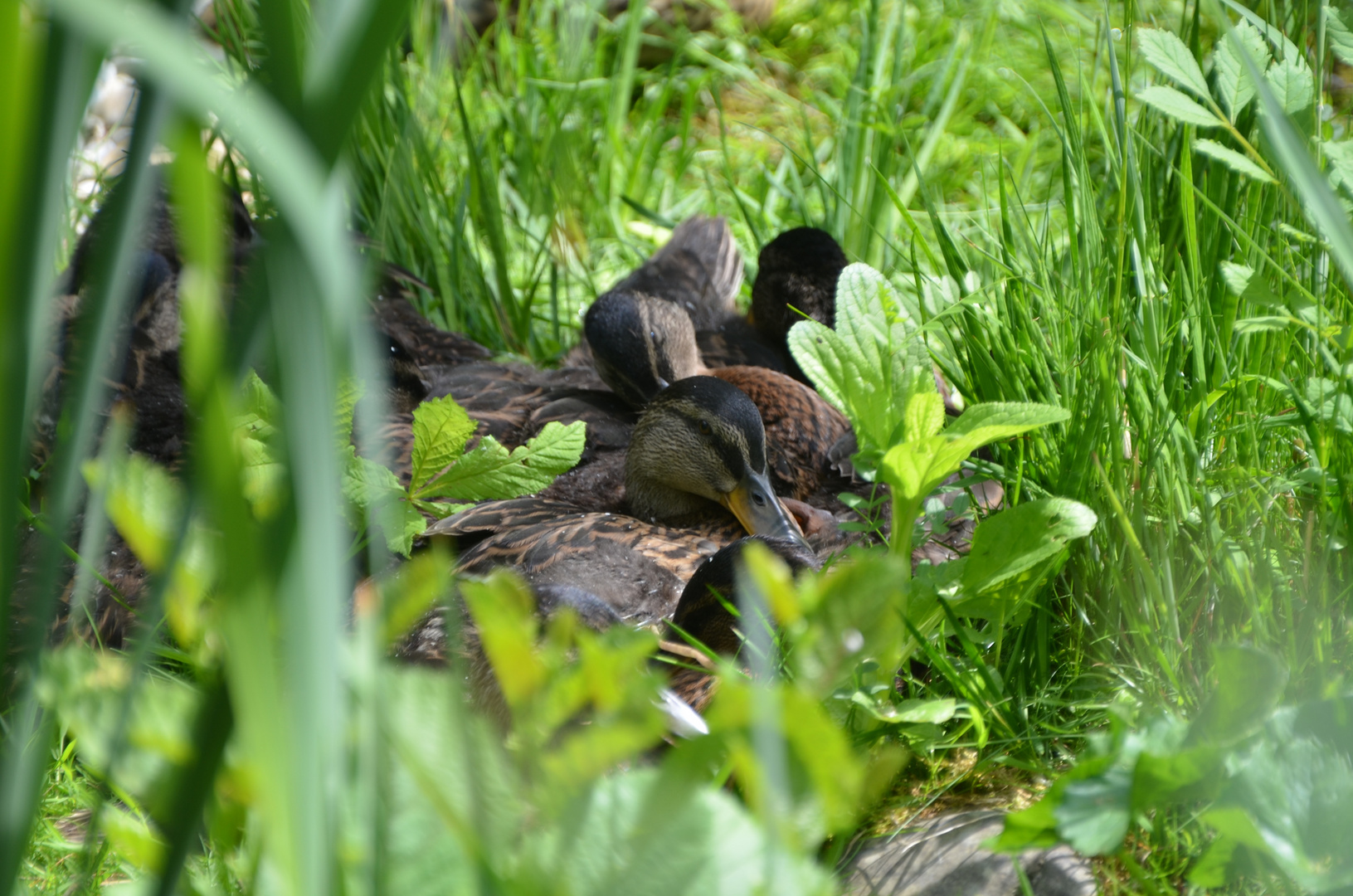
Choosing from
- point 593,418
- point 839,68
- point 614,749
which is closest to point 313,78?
point 614,749

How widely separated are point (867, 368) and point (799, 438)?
158cm

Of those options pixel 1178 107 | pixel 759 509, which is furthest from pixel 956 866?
pixel 759 509

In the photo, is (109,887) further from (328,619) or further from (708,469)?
(708,469)

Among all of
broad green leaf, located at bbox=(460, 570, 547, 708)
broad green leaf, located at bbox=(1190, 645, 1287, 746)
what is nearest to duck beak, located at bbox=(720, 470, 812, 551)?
broad green leaf, located at bbox=(1190, 645, 1287, 746)

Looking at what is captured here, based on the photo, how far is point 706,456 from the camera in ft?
9.98

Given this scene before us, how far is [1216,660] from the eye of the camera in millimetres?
1131

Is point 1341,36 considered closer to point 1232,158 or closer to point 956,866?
point 1232,158

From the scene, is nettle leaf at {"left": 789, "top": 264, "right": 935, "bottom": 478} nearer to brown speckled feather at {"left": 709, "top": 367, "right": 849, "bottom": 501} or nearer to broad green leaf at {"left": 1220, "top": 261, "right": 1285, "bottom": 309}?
broad green leaf at {"left": 1220, "top": 261, "right": 1285, "bottom": 309}

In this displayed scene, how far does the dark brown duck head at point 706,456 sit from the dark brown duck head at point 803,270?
70 centimetres

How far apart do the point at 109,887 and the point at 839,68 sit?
596 centimetres

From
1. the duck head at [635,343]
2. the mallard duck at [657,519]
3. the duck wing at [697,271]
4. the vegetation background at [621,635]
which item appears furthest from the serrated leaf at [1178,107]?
the duck wing at [697,271]

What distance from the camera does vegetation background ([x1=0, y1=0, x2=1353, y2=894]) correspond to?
2.19ft

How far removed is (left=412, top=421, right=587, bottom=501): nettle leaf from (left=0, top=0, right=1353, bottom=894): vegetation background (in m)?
0.55

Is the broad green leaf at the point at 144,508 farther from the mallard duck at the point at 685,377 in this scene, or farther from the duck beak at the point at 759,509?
the mallard duck at the point at 685,377
